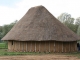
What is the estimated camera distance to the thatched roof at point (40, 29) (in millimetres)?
31641

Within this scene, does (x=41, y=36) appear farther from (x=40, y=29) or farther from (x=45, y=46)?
(x=40, y=29)

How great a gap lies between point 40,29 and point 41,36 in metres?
1.69

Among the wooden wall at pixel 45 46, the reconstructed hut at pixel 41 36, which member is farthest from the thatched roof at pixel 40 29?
the wooden wall at pixel 45 46

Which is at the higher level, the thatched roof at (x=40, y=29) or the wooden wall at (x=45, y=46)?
the thatched roof at (x=40, y=29)

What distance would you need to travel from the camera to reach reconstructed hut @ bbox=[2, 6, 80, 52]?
3152 centimetres

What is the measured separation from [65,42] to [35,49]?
4.45 m

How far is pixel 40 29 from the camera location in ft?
108

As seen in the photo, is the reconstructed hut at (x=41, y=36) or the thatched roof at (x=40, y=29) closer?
the reconstructed hut at (x=41, y=36)

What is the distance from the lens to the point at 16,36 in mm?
32875

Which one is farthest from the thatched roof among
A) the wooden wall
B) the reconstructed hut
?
the wooden wall

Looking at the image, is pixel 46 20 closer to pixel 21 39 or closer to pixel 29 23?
pixel 29 23

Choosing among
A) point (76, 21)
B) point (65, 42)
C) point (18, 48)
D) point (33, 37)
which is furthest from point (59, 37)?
point (76, 21)

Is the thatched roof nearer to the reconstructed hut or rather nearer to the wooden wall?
the reconstructed hut

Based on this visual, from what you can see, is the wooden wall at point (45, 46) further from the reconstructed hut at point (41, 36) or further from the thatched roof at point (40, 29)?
the thatched roof at point (40, 29)
